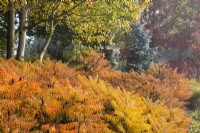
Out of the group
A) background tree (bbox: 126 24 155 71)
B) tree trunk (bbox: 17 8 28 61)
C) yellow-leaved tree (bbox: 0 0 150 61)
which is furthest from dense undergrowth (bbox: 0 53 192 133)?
background tree (bbox: 126 24 155 71)

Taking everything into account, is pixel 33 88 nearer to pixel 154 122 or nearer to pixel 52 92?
pixel 52 92

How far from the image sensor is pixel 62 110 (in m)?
4.19

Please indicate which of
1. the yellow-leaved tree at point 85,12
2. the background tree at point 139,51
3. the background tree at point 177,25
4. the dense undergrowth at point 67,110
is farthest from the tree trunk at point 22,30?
the background tree at point 177,25

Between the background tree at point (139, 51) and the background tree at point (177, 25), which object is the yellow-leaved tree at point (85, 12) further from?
the background tree at point (177, 25)

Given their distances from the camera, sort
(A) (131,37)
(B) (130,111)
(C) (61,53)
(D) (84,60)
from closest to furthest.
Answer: (B) (130,111)
(D) (84,60)
(C) (61,53)
(A) (131,37)

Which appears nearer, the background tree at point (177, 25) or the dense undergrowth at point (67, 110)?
the dense undergrowth at point (67, 110)

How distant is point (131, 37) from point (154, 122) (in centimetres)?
1521

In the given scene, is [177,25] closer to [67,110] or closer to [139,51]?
[139,51]

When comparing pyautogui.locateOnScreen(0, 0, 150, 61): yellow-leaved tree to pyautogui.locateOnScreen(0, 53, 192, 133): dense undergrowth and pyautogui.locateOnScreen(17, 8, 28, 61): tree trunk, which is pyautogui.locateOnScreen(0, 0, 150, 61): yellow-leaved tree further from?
pyautogui.locateOnScreen(0, 53, 192, 133): dense undergrowth

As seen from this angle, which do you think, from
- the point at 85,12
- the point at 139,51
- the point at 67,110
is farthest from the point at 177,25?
the point at 67,110

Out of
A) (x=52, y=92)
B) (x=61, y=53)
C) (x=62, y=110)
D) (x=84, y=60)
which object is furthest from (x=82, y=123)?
(x=61, y=53)

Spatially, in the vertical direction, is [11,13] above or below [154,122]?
A: above

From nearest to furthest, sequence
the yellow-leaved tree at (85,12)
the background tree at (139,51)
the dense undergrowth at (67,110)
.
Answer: the dense undergrowth at (67,110) → the yellow-leaved tree at (85,12) → the background tree at (139,51)

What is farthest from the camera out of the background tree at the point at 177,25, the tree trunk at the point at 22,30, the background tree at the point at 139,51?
the background tree at the point at 177,25
